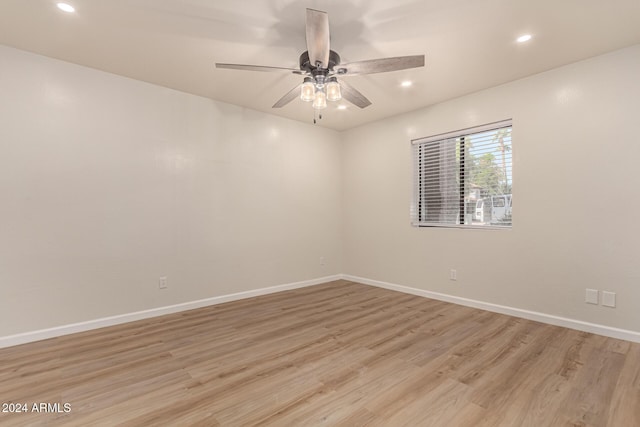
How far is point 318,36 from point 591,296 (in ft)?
11.2

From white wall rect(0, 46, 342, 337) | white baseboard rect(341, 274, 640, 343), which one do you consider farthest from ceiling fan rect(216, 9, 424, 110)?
white baseboard rect(341, 274, 640, 343)

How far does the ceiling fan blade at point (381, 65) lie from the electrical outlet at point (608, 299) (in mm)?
2764

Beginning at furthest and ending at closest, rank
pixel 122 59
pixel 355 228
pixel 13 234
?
pixel 355 228
pixel 122 59
pixel 13 234

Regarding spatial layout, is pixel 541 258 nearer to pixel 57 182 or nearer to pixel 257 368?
pixel 257 368

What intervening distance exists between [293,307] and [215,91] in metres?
2.85

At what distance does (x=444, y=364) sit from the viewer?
230cm

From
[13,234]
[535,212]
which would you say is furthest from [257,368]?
[535,212]

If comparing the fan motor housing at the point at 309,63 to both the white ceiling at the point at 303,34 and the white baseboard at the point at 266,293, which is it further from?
the white baseboard at the point at 266,293

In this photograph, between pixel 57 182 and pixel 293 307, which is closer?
pixel 57 182

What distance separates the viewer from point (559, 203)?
310 centimetres

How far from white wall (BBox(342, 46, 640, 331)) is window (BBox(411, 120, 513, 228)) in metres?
0.13

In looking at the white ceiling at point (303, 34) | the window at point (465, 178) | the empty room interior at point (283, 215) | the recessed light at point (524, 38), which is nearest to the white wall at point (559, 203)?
the empty room interior at point (283, 215)

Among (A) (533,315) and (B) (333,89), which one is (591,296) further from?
(B) (333,89)

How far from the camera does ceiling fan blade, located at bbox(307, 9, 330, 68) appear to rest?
177cm
